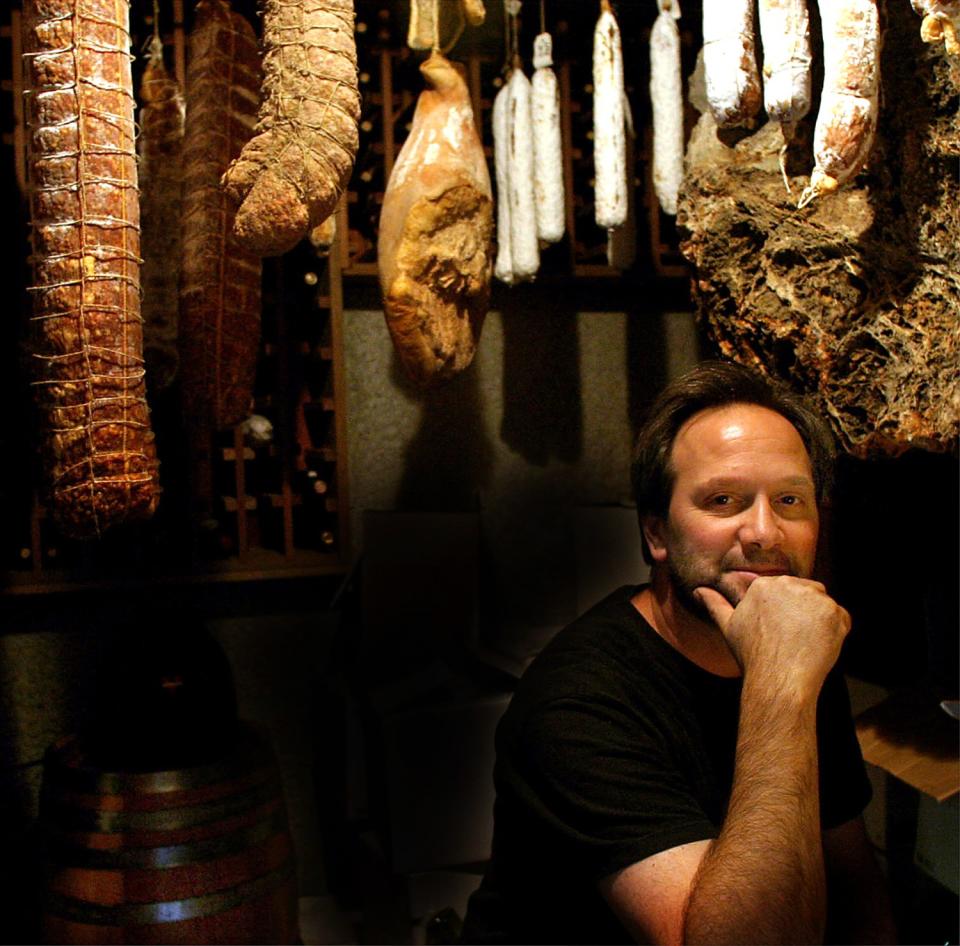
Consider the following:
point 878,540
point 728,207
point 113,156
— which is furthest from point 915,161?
point 113,156

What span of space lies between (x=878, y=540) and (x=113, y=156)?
141 cm

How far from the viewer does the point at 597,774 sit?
3.77 ft

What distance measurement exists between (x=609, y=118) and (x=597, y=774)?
1106 millimetres

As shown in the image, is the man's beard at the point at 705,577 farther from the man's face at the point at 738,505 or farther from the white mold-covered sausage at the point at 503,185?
the white mold-covered sausage at the point at 503,185

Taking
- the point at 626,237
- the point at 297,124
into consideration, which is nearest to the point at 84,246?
the point at 297,124

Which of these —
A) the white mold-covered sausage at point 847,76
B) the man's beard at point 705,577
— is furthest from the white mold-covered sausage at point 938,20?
the man's beard at point 705,577

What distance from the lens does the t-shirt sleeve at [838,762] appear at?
1.42 meters

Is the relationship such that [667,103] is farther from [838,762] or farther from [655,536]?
[838,762]

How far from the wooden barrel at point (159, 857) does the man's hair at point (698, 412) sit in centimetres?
78

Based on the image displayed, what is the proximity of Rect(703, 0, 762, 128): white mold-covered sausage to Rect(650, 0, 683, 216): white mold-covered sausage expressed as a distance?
0.59 meters

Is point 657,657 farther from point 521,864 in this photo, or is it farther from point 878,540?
point 878,540

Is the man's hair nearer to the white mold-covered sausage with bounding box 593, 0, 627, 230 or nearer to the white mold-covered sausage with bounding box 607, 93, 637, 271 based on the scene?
the white mold-covered sausage with bounding box 593, 0, 627, 230

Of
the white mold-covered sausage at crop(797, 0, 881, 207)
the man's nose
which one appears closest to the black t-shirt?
the man's nose

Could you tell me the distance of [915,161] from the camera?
58.5 inches
